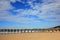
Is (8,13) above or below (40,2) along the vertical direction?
below

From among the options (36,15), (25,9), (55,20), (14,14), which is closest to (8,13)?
(14,14)

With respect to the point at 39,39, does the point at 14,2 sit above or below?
above

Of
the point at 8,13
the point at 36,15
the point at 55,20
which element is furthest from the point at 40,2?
the point at 8,13

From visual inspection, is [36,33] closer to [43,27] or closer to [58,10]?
[43,27]

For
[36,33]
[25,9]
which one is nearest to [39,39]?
[36,33]

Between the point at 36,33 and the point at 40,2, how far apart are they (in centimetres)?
35

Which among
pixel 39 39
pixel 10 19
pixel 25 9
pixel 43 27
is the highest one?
pixel 25 9

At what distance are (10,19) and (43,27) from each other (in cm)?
38

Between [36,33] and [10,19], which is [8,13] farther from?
[36,33]

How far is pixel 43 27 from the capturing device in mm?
1565

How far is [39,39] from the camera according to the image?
1551 mm

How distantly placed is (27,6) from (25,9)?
0.13ft

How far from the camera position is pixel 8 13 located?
1558 millimetres

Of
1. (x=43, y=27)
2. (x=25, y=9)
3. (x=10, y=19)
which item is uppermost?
(x=25, y=9)
